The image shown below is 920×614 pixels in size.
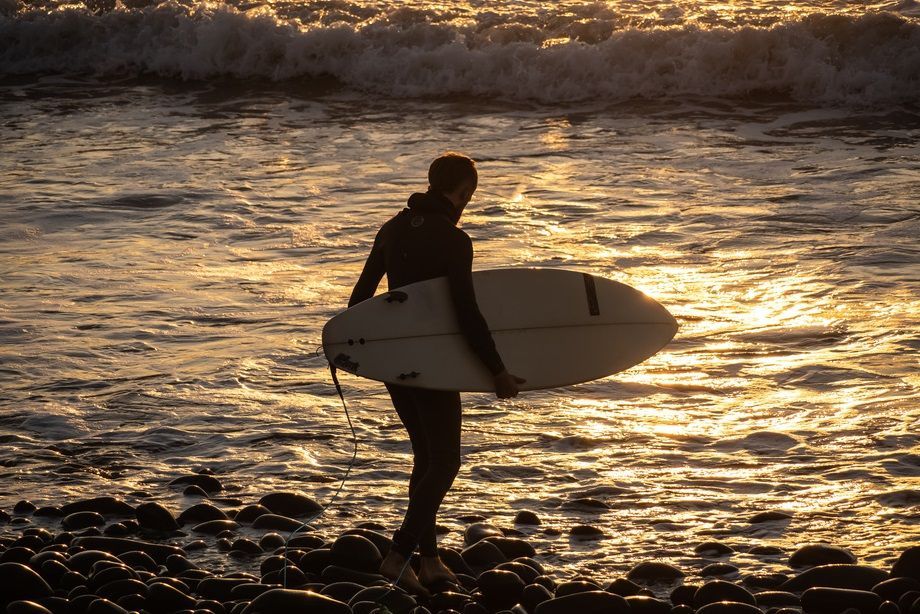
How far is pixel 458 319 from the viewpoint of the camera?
4.86 m

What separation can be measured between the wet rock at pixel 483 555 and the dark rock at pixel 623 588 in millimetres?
543

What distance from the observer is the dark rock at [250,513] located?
232 inches

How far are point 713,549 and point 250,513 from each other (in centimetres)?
210

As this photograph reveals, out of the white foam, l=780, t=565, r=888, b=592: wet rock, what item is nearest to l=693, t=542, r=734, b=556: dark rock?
l=780, t=565, r=888, b=592: wet rock

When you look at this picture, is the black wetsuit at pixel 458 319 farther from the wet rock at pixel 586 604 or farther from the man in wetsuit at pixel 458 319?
the wet rock at pixel 586 604

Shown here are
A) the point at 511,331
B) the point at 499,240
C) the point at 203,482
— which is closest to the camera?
the point at 511,331

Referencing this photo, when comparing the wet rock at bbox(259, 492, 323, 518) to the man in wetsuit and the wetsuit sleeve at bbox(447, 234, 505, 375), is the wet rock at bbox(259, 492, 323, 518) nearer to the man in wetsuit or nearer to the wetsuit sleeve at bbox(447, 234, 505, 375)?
the man in wetsuit

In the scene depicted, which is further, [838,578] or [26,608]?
[838,578]

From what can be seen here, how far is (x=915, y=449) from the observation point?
650 centimetres

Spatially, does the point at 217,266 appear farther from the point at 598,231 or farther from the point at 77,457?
the point at 77,457

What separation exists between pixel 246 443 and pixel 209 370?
135 centimetres

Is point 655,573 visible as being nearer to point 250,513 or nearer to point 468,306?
point 468,306

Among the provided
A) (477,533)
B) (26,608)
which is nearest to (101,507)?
(26,608)

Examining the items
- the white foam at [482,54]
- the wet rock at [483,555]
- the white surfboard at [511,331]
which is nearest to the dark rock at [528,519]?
the wet rock at [483,555]
